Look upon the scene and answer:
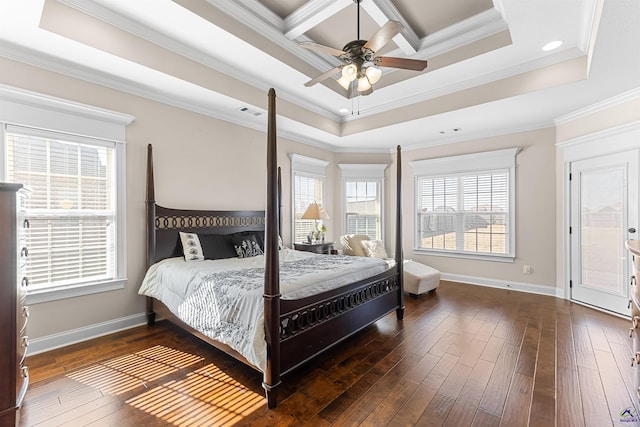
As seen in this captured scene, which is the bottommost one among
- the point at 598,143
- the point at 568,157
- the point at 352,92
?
the point at 568,157

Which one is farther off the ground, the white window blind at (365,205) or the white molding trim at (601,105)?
the white molding trim at (601,105)

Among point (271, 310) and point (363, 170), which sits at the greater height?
point (363, 170)

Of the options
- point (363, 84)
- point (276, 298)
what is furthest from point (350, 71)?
point (276, 298)

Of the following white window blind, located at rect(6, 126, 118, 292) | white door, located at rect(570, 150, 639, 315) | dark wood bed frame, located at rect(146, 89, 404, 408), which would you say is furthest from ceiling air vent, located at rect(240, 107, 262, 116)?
white door, located at rect(570, 150, 639, 315)

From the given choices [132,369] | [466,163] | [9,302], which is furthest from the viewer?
[466,163]

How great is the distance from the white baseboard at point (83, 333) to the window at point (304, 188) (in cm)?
271

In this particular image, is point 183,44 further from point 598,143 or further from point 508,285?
point 508,285

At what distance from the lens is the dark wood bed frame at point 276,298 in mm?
1974

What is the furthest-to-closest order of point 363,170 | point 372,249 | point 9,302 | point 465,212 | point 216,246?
point 363,170, point 372,249, point 465,212, point 216,246, point 9,302

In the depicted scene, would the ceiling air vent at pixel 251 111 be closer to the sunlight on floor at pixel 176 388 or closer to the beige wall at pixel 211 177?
the beige wall at pixel 211 177

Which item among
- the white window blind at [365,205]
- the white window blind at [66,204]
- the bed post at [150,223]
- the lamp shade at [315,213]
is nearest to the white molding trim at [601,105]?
the white window blind at [365,205]

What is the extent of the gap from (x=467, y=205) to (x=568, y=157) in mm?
1593

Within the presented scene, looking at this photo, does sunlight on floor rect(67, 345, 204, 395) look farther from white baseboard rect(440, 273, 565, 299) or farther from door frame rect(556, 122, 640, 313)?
door frame rect(556, 122, 640, 313)

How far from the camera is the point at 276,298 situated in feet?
6.49
